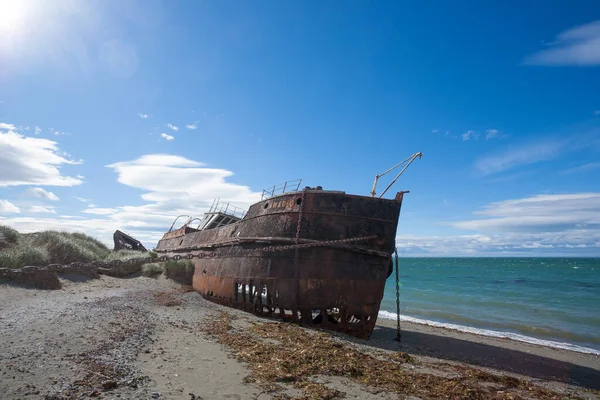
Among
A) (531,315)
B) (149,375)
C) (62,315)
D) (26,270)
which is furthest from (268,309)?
(531,315)

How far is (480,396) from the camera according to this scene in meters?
4.72

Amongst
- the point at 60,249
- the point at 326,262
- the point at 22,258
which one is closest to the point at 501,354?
the point at 326,262

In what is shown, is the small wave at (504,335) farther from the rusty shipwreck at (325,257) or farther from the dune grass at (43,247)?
the dune grass at (43,247)

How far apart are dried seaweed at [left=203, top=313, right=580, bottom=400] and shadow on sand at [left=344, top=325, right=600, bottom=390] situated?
184 centimetres

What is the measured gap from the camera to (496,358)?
9.02 m

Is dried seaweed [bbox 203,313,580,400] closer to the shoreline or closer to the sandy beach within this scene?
the sandy beach

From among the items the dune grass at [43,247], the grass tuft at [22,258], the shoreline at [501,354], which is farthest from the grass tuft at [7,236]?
the shoreline at [501,354]

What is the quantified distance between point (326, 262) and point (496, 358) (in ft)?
16.3

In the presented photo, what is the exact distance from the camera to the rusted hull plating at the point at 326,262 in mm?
8109

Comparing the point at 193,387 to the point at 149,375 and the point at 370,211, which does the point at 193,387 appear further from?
the point at 370,211

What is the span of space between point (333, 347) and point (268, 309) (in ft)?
9.55

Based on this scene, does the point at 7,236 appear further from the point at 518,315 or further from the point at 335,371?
the point at 518,315

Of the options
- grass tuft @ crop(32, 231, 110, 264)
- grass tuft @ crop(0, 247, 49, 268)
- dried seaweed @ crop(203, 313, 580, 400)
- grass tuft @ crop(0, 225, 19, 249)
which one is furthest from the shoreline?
grass tuft @ crop(0, 225, 19, 249)

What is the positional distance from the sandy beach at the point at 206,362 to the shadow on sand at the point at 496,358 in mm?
57
